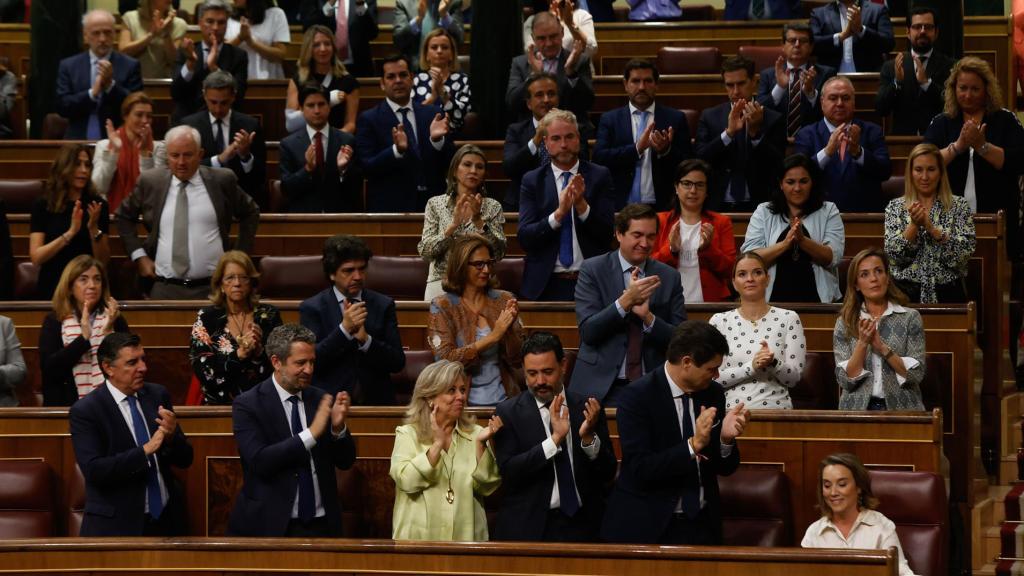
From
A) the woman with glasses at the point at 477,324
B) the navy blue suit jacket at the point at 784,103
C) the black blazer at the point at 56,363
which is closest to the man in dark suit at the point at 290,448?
the woman with glasses at the point at 477,324

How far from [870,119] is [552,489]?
3.90 metres

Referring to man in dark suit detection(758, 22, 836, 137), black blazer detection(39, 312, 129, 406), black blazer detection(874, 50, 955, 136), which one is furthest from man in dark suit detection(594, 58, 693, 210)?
black blazer detection(39, 312, 129, 406)

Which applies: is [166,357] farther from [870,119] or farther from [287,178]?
[870,119]

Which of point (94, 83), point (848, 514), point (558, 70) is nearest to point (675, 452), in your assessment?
point (848, 514)

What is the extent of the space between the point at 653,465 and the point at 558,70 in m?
3.42

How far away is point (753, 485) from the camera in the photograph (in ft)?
17.5

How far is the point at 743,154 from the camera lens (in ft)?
23.8

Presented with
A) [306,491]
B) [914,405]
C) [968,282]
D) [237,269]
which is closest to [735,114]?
[968,282]

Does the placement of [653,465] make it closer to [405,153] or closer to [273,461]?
[273,461]

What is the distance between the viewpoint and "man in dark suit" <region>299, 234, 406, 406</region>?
5699mm

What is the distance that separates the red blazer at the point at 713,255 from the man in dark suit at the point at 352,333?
1.09m

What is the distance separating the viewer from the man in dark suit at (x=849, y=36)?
8.43 metres

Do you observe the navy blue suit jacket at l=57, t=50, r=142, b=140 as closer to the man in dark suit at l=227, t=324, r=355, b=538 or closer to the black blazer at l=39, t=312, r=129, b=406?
the black blazer at l=39, t=312, r=129, b=406

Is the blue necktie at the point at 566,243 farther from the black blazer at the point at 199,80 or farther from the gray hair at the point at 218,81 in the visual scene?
the black blazer at the point at 199,80
